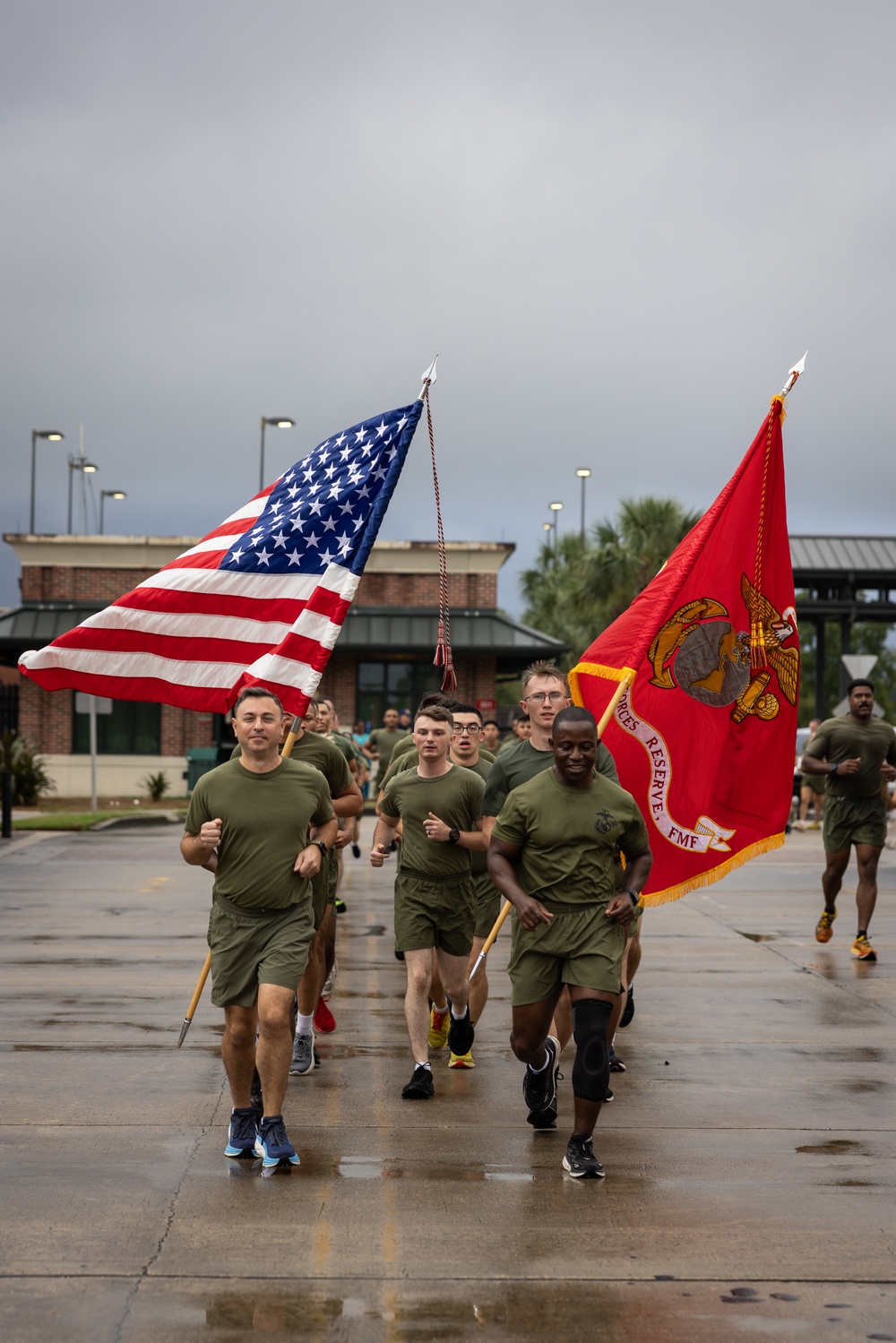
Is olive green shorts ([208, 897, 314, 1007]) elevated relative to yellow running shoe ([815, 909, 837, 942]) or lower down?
elevated

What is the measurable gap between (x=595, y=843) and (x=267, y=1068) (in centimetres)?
157

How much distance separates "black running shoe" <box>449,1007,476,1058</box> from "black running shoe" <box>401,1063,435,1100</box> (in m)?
0.59

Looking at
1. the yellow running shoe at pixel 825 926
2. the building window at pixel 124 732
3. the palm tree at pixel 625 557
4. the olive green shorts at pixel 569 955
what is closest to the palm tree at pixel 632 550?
the palm tree at pixel 625 557

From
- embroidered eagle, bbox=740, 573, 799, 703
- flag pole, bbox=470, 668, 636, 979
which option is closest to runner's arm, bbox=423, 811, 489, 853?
flag pole, bbox=470, 668, 636, 979

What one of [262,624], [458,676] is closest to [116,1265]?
[262,624]

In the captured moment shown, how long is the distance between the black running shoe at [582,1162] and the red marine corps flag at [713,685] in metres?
2.23

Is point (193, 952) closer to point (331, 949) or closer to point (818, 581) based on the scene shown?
point (331, 949)

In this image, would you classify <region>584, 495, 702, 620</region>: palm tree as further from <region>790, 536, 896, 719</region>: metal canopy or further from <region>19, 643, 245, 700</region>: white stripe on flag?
<region>19, 643, 245, 700</region>: white stripe on flag

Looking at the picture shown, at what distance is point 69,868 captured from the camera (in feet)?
61.8

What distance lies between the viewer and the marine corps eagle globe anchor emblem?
8047 mm

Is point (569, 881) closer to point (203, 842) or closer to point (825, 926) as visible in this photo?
point (203, 842)

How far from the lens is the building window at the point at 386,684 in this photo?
124 ft

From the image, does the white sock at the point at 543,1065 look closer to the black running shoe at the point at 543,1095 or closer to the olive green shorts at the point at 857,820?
the black running shoe at the point at 543,1095

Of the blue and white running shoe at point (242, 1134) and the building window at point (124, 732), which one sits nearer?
the blue and white running shoe at point (242, 1134)
